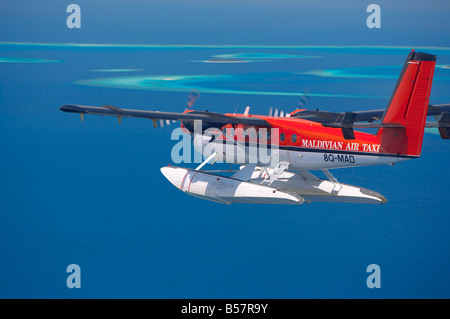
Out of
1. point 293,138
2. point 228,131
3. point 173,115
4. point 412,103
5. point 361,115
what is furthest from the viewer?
point 361,115

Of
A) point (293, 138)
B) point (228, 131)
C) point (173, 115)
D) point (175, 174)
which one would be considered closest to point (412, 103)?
point (293, 138)

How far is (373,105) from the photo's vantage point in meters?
51.8

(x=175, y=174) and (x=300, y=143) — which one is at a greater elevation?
(x=300, y=143)

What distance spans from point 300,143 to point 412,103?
3868 millimetres

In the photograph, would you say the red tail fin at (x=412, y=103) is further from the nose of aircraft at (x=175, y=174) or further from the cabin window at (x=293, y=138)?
the nose of aircraft at (x=175, y=174)

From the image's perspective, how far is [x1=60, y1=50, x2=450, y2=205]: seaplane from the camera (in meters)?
24.1

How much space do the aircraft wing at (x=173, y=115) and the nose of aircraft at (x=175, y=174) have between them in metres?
2.13

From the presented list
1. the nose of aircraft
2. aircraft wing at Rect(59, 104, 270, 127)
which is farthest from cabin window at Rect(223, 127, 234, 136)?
the nose of aircraft

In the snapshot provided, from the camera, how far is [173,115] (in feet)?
85.0

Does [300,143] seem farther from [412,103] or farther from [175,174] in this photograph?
[175,174]

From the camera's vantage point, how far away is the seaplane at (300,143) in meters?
24.1

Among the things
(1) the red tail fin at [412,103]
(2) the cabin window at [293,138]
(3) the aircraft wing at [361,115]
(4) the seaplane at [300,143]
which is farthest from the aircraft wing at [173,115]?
(1) the red tail fin at [412,103]

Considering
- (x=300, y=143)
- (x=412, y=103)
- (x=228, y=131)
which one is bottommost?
(x=300, y=143)

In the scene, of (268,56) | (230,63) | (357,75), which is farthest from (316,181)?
(268,56)
